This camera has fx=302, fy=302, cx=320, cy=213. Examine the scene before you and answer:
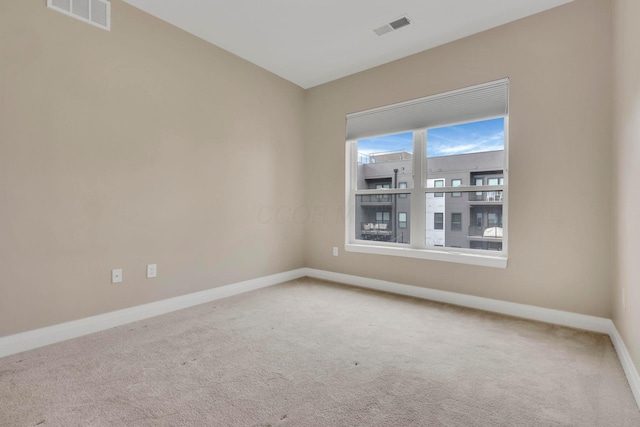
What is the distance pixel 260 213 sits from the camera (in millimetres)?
3838

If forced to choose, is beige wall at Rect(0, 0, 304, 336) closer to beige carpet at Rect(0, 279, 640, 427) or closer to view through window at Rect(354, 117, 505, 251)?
beige carpet at Rect(0, 279, 640, 427)

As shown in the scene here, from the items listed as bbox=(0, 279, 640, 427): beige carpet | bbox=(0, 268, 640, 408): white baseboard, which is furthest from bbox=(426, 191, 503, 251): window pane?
bbox=(0, 279, 640, 427): beige carpet

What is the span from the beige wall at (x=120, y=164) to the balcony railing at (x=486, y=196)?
246cm

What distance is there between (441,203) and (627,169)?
1.63m

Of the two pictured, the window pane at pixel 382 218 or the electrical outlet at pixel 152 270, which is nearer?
the electrical outlet at pixel 152 270

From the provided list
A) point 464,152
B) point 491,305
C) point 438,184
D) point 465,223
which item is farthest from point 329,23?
point 491,305

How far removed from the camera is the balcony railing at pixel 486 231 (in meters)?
3.06

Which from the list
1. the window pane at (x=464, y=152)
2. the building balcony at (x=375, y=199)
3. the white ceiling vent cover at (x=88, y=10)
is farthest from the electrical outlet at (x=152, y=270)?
the window pane at (x=464, y=152)

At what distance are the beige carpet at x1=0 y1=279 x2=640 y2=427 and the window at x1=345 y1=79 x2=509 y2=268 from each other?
93cm

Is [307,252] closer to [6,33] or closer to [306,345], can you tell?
[306,345]

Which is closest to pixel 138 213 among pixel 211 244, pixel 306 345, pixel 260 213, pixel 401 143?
pixel 211 244

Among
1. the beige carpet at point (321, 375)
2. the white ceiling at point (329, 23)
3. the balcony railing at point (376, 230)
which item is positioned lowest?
the beige carpet at point (321, 375)

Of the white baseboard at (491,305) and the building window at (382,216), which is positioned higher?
the building window at (382,216)

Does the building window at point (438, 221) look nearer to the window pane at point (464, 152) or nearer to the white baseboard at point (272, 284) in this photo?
the window pane at point (464, 152)
